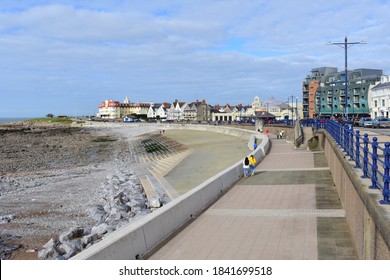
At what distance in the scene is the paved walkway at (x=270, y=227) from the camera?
308 inches

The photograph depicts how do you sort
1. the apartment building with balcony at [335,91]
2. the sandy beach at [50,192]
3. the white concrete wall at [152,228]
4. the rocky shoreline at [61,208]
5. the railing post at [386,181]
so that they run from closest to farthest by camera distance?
the railing post at [386,181], the white concrete wall at [152,228], the rocky shoreline at [61,208], the sandy beach at [50,192], the apartment building with balcony at [335,91]

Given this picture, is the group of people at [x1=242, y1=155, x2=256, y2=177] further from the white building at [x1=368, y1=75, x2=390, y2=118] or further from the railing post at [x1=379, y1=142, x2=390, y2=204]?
the white building at [x1=368, y1=75, x2=390, y2=118]

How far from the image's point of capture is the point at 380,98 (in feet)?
268

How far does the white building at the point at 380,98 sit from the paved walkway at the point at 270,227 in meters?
69.0

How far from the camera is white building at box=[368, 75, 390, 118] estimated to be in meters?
78.0

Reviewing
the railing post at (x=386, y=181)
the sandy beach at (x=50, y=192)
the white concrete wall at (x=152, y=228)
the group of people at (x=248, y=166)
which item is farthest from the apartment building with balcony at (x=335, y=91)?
the railing post at (x=386, y=181)

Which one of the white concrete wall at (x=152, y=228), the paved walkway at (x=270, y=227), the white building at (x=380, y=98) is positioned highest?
the white building at (x=380, y=98)

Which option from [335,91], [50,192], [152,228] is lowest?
[50,192]

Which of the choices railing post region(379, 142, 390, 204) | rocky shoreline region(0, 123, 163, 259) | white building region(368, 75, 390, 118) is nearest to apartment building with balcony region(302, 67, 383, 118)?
white building region(368, 75, 390, 118)

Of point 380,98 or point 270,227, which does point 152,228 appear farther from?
point 380,98

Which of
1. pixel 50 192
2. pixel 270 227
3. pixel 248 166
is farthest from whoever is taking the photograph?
pixel 50 192

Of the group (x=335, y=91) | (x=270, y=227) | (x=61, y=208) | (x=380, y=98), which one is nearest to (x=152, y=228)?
(x=270, y=227)

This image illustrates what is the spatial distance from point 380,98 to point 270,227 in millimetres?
79713

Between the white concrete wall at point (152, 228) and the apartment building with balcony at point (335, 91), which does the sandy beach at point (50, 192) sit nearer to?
the white concrete wall at point (152, 228)
